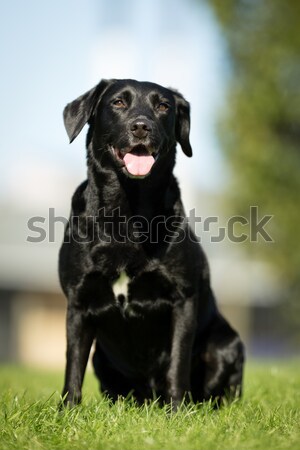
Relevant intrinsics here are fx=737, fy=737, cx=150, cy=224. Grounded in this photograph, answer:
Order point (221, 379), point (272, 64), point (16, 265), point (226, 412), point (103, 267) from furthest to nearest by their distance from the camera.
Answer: point (16, 265) < point (272, 64) < point (221, 379) < point (103, 267) < point (226, 412)

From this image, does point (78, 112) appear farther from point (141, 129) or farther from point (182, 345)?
point (182, 345)

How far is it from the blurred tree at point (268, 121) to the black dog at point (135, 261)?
9.31 meters

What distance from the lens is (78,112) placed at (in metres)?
4.57

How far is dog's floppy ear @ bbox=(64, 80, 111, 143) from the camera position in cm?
455

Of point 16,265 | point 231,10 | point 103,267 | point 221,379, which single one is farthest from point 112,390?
point 16,265

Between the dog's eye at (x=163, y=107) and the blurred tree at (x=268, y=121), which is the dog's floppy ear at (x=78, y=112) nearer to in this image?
the dog's eye at (x=163, y=107)

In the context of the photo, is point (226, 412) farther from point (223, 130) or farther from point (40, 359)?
point (40, 359)

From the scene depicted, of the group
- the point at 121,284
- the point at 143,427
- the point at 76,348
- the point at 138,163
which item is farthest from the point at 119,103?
the point at 143,427

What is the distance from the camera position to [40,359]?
2048cm

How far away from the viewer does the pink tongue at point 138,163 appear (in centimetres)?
435

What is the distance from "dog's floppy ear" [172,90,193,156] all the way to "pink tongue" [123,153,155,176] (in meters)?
0.60

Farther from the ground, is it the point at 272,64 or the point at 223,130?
the point at 272,64

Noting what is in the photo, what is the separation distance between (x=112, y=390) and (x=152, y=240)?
45.7 inches

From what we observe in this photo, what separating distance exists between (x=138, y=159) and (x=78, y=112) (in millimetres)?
522
